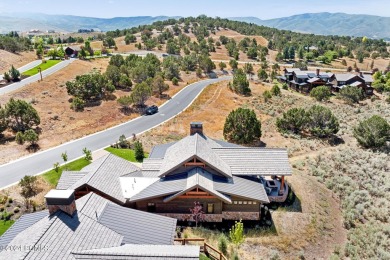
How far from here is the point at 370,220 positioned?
33.1 metres

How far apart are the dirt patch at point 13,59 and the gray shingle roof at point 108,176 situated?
7359cm

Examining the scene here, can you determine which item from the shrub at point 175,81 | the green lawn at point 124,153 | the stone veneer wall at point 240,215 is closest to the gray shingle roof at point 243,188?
the stone veneer wall at point 240,215

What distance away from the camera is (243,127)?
52031 millimetres

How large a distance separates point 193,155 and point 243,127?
72.3 ft

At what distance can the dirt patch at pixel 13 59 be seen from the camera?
94.0m

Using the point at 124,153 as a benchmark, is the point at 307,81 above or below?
above

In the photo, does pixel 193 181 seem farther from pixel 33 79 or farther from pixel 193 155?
pixel 33 79

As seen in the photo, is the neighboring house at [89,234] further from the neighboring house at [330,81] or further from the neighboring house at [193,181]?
the neighboring house at [330,81]

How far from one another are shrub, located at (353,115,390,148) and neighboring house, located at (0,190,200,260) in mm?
41313

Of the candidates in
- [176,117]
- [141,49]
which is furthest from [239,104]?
[141,49]

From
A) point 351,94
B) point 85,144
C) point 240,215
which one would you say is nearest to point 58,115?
point 85,144

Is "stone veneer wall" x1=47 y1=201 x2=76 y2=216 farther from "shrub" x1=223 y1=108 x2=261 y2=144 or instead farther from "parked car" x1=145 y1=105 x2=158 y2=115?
"parked car" x1=145 y1=105 x2=158 y2=115

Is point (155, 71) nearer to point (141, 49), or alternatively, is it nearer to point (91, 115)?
point (91, 115)

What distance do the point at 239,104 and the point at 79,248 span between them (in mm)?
65095
